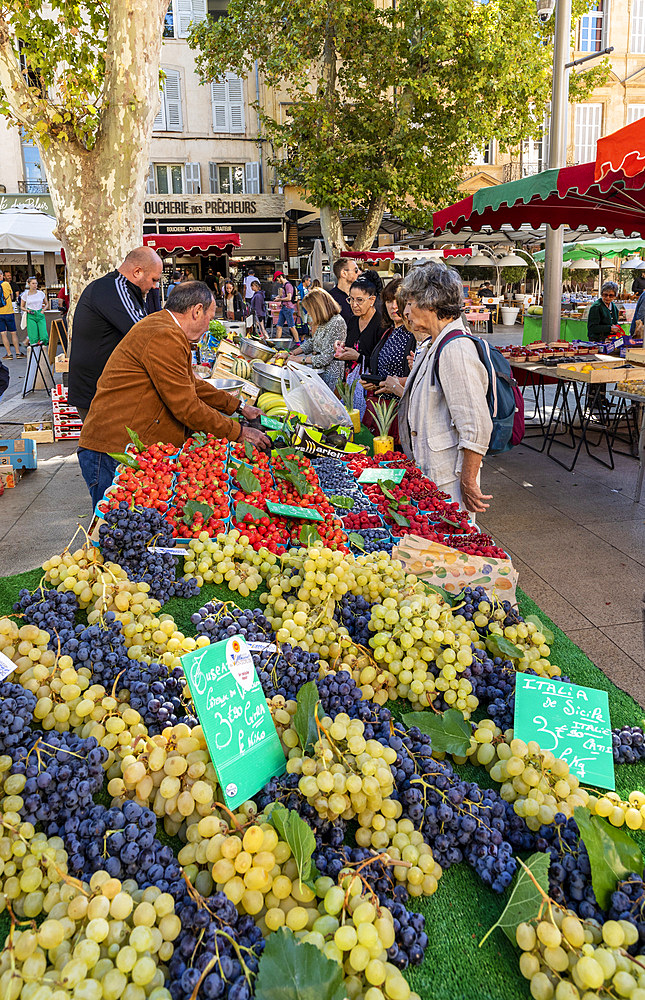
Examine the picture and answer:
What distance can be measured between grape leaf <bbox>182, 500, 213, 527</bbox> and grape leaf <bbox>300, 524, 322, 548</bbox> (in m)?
0.29

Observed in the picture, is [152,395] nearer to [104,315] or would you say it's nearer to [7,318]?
[104,315]

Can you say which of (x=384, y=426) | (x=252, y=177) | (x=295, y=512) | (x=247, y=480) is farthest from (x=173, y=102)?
(x=295, y=512)

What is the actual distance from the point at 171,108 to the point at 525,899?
94.5 ft

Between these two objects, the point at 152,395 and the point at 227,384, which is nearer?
the point at 152,395

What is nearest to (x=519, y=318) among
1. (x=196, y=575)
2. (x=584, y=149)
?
(x=584, y=149)

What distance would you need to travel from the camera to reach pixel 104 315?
441 centimetres

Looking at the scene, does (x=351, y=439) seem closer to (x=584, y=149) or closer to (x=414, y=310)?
(x=414, y=310)

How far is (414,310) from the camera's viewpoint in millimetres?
2723

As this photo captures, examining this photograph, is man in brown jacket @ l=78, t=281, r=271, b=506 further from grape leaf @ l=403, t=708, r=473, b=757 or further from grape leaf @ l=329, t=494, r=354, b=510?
grape leaf @ l=403, t=708, r=473, b=757

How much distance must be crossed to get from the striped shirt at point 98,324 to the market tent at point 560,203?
3.26m

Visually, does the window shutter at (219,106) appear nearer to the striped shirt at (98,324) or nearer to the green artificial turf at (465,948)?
the striped shirt at (98,324)

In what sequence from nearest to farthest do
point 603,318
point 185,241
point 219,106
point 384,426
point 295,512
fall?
point 295,512
point 384,426
point 603,318
point 185,241
point 219,106

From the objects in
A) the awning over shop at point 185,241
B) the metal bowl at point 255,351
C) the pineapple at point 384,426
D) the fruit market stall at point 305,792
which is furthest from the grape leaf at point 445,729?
the awning over shop at point 185,241

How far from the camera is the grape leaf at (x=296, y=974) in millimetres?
809
